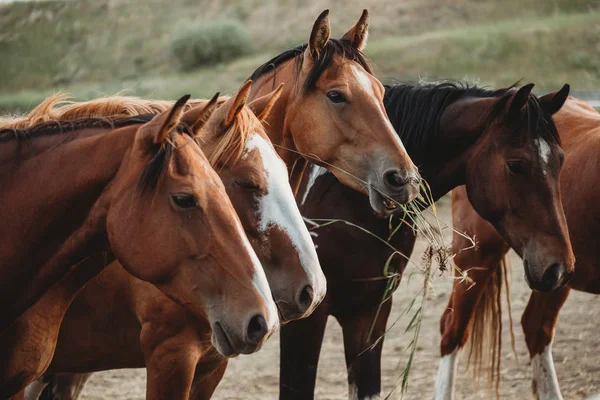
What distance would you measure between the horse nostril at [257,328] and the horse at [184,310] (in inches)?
22.7

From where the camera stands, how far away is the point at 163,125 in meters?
2.75

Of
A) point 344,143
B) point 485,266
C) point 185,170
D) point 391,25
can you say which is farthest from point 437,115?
point 391,25

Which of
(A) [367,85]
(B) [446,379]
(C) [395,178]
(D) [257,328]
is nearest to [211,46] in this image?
(B) [446,379]

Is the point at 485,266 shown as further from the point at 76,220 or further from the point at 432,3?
the point at 432,3

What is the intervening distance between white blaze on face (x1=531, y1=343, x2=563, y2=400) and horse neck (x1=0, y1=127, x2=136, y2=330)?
4.04m

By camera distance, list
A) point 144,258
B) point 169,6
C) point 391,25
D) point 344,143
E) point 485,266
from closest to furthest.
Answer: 1. point 144,258
2. point 344,143
3. point 485,266
4. point 391,25
5. point 169,6

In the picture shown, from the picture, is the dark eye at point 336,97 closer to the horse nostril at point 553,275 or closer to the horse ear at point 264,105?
the horse ear at point 264,105

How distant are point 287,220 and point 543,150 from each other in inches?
75.8

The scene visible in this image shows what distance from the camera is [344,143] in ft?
13.2

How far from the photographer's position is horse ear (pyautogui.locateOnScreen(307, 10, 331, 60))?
4.09 m

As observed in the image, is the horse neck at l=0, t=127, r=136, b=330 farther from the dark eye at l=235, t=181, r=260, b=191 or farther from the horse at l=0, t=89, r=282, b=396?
the dark eye at l=235, t=181, r=260, b=191

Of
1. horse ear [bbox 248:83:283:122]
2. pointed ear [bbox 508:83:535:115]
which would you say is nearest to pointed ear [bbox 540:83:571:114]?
pointed ear [bbox 508:83:535:115]

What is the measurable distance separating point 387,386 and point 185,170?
4054 millimetres

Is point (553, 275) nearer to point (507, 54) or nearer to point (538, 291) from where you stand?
point (538, 291)
